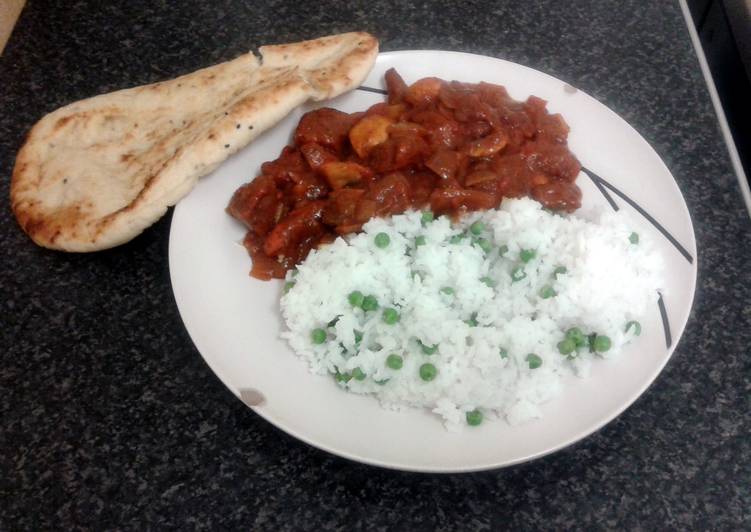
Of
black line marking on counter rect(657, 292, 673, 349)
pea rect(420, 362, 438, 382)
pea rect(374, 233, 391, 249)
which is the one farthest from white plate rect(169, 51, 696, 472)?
pea rect(374, 233, 391, 249)

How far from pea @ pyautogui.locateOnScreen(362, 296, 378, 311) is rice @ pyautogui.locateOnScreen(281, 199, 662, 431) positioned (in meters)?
0.03

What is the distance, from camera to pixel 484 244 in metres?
2.46

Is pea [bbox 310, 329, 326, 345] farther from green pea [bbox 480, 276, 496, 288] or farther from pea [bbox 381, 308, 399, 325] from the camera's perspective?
Answer: green pea [bbox 480, 276, 496, 288]

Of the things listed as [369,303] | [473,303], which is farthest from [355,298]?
[473,303]

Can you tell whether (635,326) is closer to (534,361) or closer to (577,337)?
(577,337)

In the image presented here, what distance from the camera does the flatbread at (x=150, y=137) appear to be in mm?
2359

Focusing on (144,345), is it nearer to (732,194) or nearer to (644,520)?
(644,520)

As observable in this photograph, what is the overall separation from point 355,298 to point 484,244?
0.53 m

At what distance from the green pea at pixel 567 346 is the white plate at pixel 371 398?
0.09 metres

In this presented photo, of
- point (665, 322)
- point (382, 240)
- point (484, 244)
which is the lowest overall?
point (665, 322)

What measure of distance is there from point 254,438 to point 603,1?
3045 millimetres

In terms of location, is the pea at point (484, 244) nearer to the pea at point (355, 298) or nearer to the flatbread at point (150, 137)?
the pea at point (355, 298)

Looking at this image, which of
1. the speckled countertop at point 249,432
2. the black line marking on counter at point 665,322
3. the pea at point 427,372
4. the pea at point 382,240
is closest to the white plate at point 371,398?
the black line marking on counter at point 665,322

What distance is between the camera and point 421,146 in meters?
2.52
